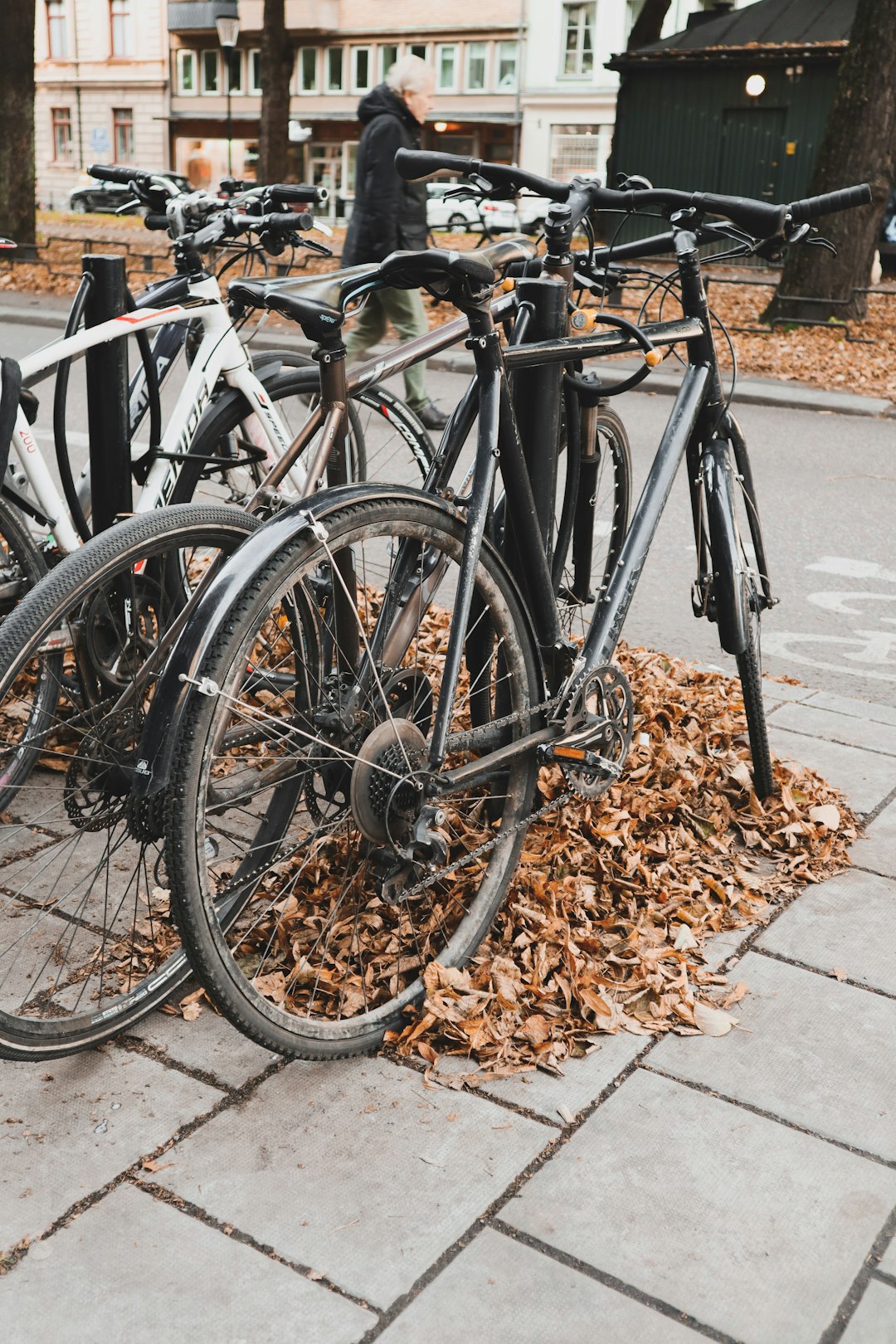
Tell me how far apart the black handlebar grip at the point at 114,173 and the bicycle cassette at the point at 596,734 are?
248 centimetres

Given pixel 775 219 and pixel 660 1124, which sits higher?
pixel 775 219

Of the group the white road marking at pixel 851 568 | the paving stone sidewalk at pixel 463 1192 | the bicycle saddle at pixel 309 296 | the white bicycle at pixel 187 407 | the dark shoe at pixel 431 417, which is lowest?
the paving stone sidewalk at pixel 463 1192

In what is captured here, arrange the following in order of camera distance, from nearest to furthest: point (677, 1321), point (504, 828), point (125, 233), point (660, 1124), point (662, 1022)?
point (677, 1321) → point (660, 1124) → point (662, 1022) → point (504, 828) → point (125, 233)

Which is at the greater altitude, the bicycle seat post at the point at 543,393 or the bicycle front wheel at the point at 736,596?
the bicycle seat post at the point at 543,393

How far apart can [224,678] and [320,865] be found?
107 centimetres

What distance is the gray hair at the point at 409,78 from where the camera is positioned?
8.67 metres

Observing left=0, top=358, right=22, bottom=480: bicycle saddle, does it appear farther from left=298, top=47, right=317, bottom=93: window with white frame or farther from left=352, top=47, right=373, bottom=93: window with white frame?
left=298, top=47, right=317, bottom=93: window with white frame

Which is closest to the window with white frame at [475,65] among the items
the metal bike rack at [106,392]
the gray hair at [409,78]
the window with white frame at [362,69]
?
the window with white frame at [362,69]

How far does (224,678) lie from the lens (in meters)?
2.29

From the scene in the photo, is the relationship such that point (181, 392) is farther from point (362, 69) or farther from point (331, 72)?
point (331, 72)

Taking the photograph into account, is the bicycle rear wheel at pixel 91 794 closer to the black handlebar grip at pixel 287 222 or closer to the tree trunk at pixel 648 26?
the black handlebar grip at pixel 287 222

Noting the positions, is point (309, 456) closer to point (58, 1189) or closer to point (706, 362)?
point (706, 362)

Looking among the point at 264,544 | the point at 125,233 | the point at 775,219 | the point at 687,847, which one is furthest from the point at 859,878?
the point at 125,233

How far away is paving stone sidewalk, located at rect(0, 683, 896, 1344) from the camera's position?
81.5 inches
